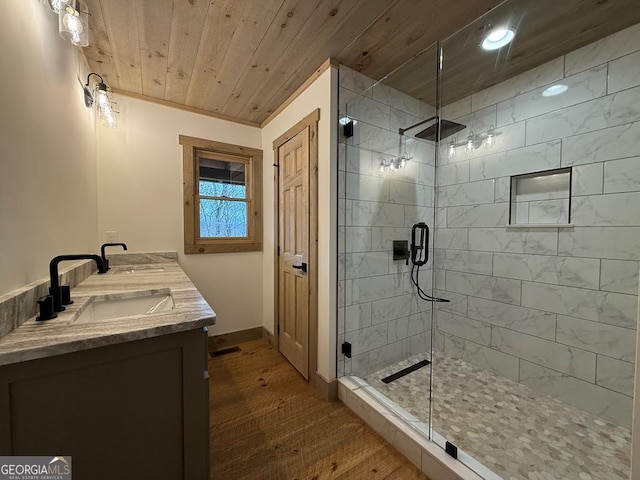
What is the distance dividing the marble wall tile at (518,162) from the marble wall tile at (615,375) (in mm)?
1356

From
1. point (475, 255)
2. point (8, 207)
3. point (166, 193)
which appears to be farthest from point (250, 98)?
point (475, 255)

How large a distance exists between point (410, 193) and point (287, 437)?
211cm

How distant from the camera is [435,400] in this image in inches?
71.3

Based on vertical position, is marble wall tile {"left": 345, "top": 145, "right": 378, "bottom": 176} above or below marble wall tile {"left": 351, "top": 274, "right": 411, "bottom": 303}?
above

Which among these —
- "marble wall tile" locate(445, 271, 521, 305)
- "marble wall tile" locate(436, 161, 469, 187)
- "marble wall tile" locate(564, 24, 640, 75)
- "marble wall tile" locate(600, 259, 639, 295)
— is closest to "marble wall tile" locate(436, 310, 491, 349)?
"marble wall tile" locate(445, 271, 521, 305)

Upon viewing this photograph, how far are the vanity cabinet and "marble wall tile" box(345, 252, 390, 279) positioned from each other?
1.24m

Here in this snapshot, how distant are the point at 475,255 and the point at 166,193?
3.03m

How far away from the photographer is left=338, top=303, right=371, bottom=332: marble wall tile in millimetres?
1976

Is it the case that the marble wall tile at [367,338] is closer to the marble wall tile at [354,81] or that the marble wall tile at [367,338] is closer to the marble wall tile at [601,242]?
the marble wall tile at [601,242]

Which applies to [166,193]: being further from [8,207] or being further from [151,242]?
[8,207]

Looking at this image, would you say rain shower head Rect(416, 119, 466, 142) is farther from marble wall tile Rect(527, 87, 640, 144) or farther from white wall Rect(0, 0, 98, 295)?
white wall Rect(0, 0, 98, 295)

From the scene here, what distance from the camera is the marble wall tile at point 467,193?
225 centimetres

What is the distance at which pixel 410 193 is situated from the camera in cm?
233

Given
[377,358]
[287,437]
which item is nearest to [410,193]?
[377,358]
